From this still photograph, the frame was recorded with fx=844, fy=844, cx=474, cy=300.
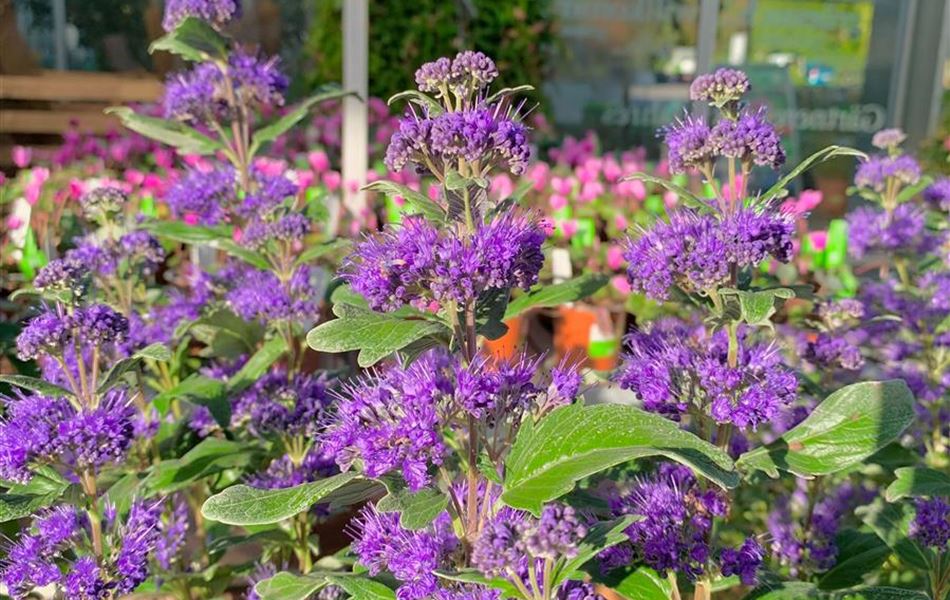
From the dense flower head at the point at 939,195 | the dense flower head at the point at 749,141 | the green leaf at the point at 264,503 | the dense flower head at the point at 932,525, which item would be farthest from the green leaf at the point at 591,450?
the dense flower head at the point at 939,195

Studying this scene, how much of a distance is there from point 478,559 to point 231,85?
136 cm

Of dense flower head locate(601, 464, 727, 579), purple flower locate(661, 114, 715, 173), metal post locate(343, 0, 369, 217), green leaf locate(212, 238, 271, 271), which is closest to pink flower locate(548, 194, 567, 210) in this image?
metal post locate(343, 0, 369, 217)

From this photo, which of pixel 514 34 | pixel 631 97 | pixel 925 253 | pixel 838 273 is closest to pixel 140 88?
pixel 514 34

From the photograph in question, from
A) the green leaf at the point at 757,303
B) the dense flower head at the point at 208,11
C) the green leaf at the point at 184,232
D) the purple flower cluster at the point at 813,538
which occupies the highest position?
the dense flower head at the point at 208,11

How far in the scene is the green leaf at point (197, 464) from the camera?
1535 millimetres

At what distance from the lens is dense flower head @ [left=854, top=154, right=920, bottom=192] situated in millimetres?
2177

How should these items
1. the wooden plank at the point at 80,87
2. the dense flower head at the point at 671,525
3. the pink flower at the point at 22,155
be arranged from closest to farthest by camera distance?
the dense flower head at the point at 671,525, the pink flower at the point at 22,155, the wooden plank at the point at 80,87

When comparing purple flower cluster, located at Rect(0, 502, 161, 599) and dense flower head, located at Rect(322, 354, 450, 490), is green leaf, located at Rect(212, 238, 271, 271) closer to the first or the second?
purple flower cluster, located at Rect(0, 502, 161, 599)

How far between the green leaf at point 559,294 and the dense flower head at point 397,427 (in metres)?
0.28

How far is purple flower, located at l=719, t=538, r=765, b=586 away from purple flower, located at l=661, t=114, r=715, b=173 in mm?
588

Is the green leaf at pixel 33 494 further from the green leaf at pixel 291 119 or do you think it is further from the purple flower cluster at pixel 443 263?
the green leaf at pixel 291 119

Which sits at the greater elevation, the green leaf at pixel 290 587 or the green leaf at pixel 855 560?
the green leaf at pixel 290 587

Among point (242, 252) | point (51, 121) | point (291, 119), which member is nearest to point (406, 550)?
point (242, 252)

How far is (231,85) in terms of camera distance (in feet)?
6.24
